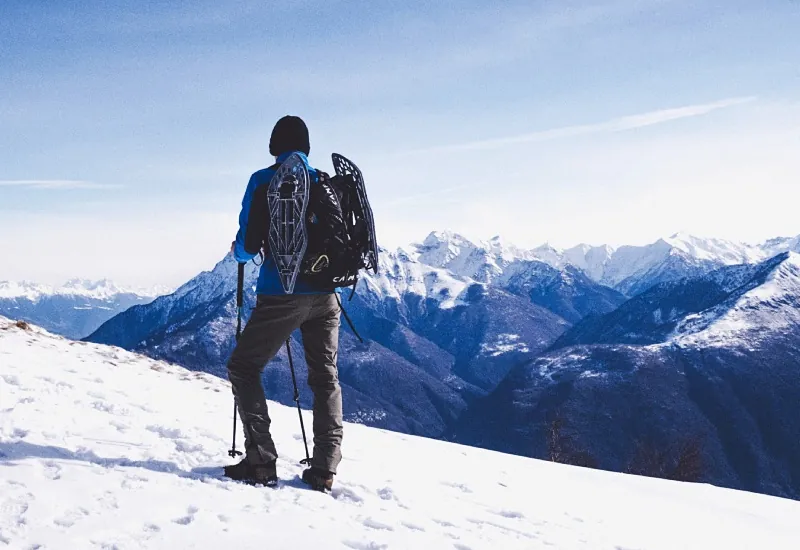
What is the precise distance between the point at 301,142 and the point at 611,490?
9.49 metres

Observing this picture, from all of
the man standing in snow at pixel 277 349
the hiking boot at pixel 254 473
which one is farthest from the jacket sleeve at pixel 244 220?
the hiking boot at pixel 254 473

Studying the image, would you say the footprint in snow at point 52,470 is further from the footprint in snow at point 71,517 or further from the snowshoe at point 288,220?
the snowshoe at point 288,220

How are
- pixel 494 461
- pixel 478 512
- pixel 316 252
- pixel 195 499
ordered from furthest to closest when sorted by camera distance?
1. pixel 494 461
2. pixel 478 512
3. pixel 316 252
4. pixel 195 499

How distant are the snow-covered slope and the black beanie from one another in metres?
4.43

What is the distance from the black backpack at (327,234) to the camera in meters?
7.75

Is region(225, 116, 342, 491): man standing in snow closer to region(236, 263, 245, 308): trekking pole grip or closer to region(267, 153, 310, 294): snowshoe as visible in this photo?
region(267, 153, 310, 294): snowshoe

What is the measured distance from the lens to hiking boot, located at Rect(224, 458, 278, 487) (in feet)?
26.1

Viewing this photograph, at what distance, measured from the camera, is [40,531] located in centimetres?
592

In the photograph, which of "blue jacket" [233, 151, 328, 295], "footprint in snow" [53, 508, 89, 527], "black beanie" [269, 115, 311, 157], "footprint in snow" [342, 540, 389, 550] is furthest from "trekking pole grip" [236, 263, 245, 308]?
"footprint in snow" [342, 540, 389, 550]

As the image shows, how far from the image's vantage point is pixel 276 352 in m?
7.93

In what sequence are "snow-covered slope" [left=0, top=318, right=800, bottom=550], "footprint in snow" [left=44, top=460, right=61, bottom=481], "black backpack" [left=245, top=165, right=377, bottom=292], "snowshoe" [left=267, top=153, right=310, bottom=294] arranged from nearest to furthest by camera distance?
"snow-covered slope" [left=0, top=318, right=800, bottom=550]
"footprint in snow" [left=44, top=460, right=61, bottom=481]
"snowshoe" [left=267, top=153, right=310, bottom=294]
"black backpack" [left=245, top=165, right=377, bottom=292]

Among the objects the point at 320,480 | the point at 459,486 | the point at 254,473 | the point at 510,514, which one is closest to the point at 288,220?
the point at 254,473

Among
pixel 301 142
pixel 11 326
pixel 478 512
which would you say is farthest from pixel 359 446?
pixel 11 326

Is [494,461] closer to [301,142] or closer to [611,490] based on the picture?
[611,490]
